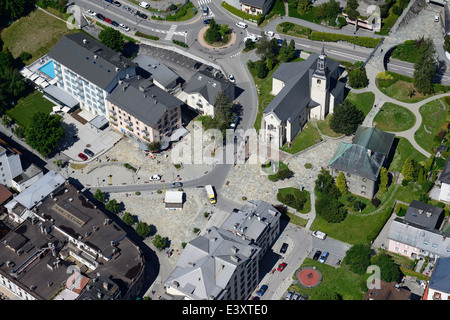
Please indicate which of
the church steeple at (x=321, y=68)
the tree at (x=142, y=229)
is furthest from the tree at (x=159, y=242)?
the church steeple at (x=321, y=68)

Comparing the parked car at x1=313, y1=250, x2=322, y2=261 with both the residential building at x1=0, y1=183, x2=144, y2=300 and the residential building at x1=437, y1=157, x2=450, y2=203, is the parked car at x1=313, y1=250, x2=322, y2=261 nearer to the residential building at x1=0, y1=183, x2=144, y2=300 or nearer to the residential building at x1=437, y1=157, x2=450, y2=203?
the residential building at x1=437, y1=157, x2=450, y2=203

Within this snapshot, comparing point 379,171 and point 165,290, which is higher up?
point 379,171

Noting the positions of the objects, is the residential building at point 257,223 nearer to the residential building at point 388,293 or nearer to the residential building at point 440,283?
the residential building at point 388,293

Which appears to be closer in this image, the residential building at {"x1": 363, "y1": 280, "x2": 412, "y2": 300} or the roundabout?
the residential building at {"x1": 363, "y1": 280, "x2": 412, "y2": 300}

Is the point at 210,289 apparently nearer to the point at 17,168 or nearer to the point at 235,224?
the point at 235,224

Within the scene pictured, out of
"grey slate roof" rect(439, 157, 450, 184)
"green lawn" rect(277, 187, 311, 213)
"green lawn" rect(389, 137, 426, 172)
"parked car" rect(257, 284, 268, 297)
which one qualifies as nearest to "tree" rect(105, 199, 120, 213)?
"green lawn" rect(277, 187, 311, 213)

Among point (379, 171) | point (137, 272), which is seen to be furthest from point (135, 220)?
point (379, 171)

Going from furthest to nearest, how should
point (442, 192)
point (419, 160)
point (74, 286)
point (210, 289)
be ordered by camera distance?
1. point (419, 160)
2. point (442, 192)
3. point (74, 286)
4. point (210, 289)
